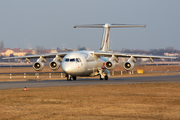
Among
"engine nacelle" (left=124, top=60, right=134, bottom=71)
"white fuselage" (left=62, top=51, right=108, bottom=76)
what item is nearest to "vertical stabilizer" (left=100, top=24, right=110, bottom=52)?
"white fuselage" (left=62, top=51, right=108, bottom=76)

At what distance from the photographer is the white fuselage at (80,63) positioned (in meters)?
36.5

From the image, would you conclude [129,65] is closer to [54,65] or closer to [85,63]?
[85,63]

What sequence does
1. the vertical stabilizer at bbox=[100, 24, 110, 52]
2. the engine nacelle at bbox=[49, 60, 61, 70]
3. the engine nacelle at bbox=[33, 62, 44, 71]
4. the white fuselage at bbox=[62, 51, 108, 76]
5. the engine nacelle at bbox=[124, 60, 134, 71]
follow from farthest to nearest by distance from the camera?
1. the vertical stabilizer at bbox=[100, 24, 110, 52]
2. the engine nacelle at bbox=[33, 62, 44, 71]
3. the engine nacelle at bbox=[49, 60, 61, 70]
4. the engine nacelle at bbox=[124, 60, 134, 71]
5. the white fuselage at bbox=[62, 51, 108, 76]

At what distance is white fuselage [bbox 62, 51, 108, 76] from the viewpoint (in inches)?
1436

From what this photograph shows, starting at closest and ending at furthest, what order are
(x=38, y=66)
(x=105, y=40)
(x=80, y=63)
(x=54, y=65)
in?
1. (x=80, y=63)
2. (x=54, y=65)
3. (x=38, y=66)
4. (x=105, y=40)

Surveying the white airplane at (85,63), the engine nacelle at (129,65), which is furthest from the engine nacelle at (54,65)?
the engine nacelle at (129,65)

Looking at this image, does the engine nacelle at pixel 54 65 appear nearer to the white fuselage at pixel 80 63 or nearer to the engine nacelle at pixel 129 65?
the white fuselage at pixel 80 63

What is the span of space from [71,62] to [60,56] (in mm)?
6994

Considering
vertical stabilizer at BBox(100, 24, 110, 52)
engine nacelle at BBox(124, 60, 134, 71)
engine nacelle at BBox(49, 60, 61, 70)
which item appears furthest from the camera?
vertical stabilizer at BBox(100, 24, 110, 52)

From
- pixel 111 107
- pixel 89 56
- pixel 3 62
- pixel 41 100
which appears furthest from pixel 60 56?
pixel 3 62

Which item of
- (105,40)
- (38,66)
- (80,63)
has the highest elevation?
(105,40)

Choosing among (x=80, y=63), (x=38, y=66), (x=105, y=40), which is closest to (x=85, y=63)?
(x=80, y=63)

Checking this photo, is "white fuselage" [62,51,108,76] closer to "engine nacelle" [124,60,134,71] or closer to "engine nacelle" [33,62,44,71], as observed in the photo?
"engine nacelle" [33,62,44,71]

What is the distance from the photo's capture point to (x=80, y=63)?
3750 cm
